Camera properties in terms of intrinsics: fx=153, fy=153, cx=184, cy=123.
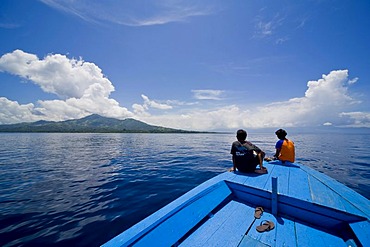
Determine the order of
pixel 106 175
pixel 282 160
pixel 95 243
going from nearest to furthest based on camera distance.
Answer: pixel 95 243 < pixel 282 160 < pixel 106 175

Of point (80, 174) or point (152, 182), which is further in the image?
point (80, 174)

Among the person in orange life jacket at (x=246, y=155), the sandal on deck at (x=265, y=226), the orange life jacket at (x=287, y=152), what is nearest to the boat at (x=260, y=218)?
the sandal on deck at (x=265, y=226)

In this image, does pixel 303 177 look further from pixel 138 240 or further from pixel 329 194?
pixel 138 240

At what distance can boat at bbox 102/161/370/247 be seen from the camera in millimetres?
2764

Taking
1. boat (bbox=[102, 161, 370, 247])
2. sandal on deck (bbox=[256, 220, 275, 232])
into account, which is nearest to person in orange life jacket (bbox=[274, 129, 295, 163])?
boat (bbox=[102, 161, 370, 247])

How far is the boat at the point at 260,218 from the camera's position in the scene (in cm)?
276

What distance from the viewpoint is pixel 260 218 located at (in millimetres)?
3674

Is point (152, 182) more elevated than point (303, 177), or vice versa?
point (303, 177)

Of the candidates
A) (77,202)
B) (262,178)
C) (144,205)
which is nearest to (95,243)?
(144,205)

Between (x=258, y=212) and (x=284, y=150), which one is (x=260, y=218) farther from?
(x=284, y=150)

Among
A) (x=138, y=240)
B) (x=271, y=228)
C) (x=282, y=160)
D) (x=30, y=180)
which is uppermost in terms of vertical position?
(x=282, y=160)

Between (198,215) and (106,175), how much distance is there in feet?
29.9

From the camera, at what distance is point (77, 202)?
6555 millimetres

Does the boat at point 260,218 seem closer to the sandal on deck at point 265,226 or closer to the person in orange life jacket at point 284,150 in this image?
the sandal on deck at point 265,226
